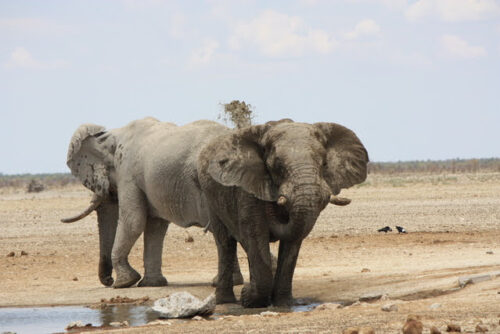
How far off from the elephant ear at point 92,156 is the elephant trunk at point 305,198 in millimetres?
6143

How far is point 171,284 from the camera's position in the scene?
1669 cm

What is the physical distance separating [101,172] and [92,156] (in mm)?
383

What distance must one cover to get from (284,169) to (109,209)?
20.9ft

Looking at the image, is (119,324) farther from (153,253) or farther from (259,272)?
(153,253)

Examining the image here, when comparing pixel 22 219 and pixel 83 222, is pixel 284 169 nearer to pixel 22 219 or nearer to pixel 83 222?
pixel 83 222

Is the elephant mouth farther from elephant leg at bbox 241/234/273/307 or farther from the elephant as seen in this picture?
elephant leg at bbox 241/234/273/307

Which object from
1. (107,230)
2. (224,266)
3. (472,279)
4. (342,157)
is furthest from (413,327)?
(107,230)

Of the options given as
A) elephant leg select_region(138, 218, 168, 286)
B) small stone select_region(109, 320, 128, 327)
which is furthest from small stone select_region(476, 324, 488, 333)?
elephant leg select_region(138, 218, 168, 286)

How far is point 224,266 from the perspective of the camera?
14.2m

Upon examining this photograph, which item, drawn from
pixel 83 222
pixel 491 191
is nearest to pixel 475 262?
pixel 83 222

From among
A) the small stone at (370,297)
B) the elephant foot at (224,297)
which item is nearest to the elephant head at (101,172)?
the elephant foot at (224,297)

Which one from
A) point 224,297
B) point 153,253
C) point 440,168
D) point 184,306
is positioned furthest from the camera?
point 440,168

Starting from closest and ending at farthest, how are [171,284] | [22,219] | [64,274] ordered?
[171,284], [64,274], [22,219]

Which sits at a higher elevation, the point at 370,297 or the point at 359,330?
the point at 359,330
